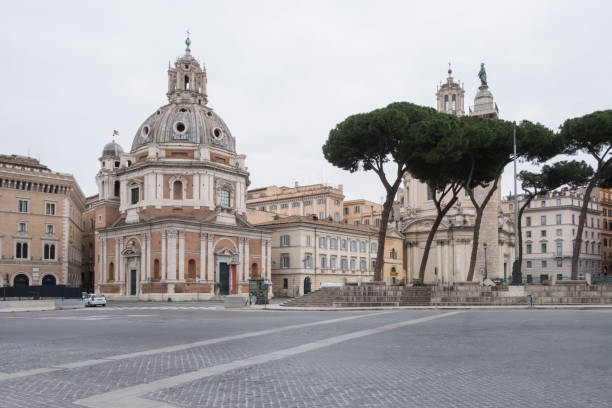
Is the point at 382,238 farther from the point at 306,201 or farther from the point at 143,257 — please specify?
the point at 306,201

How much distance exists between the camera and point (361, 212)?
358ft

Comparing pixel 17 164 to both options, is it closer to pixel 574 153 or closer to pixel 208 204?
pixel 208 204

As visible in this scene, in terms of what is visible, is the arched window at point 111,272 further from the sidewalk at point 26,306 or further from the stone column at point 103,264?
the sidewalk at point 26,306

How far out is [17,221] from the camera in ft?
237

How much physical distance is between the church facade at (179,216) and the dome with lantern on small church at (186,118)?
12 cm

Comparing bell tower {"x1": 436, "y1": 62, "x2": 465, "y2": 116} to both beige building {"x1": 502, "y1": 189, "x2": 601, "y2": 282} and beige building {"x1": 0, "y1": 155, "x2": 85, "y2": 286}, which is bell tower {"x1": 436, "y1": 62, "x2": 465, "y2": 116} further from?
beige building {"x1": 0, "y1": 155, "x2": 85, "y2": 286}

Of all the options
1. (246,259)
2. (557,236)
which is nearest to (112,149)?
(246,259)

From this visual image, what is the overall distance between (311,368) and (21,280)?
6854 centimetres

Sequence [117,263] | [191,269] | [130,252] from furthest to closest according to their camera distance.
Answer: [117,263] < [130,252] < [191,269]

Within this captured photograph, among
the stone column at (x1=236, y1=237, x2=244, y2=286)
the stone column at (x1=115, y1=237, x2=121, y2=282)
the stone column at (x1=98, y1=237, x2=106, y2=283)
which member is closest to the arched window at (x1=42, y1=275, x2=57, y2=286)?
the stone column at (x1=98, y1=237, x2=106, y2=283)

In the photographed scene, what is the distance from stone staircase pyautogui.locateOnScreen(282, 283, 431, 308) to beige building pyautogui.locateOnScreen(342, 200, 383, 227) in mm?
66389

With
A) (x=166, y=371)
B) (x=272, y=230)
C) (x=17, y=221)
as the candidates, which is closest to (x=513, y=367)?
(x=166, y=371)

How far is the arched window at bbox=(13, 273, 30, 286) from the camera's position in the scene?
7112 centimetres

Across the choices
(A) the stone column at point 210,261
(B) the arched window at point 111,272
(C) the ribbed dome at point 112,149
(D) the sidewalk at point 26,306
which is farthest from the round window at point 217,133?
(D) the sidewalk at point 26,306
